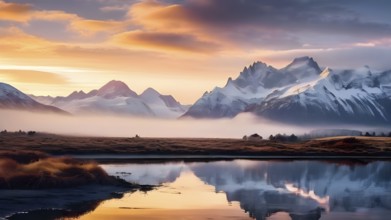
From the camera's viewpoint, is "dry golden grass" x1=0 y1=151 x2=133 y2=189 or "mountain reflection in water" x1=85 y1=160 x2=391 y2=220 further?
"dry golden grass" x1=0 y1=151 x2=133 y2=189

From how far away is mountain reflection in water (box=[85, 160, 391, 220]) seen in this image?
53.8 meters

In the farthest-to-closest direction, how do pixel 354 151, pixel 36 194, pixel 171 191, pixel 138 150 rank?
pixel 354 151 → pixel 138 150 → pixel 171 191 → pixel 36 194

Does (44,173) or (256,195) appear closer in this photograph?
(44,173)

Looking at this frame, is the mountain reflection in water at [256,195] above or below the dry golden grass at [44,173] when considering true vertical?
below

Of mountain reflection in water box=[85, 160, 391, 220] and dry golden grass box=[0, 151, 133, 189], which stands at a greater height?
dry golden grass box=[0, 151, 133, 189]

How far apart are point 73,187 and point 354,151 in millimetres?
135071

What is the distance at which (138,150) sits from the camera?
152m

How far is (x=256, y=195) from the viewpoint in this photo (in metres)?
68.9

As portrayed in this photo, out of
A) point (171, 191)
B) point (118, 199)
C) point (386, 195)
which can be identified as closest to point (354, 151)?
point (386, 195)

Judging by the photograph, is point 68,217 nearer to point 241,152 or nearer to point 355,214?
point 355,214

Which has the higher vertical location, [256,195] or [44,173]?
[44,173]

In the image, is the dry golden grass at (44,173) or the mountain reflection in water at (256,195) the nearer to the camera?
the mountain reflection in water at (256,195)

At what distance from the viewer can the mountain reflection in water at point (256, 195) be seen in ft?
176

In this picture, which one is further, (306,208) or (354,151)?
(354,151)
